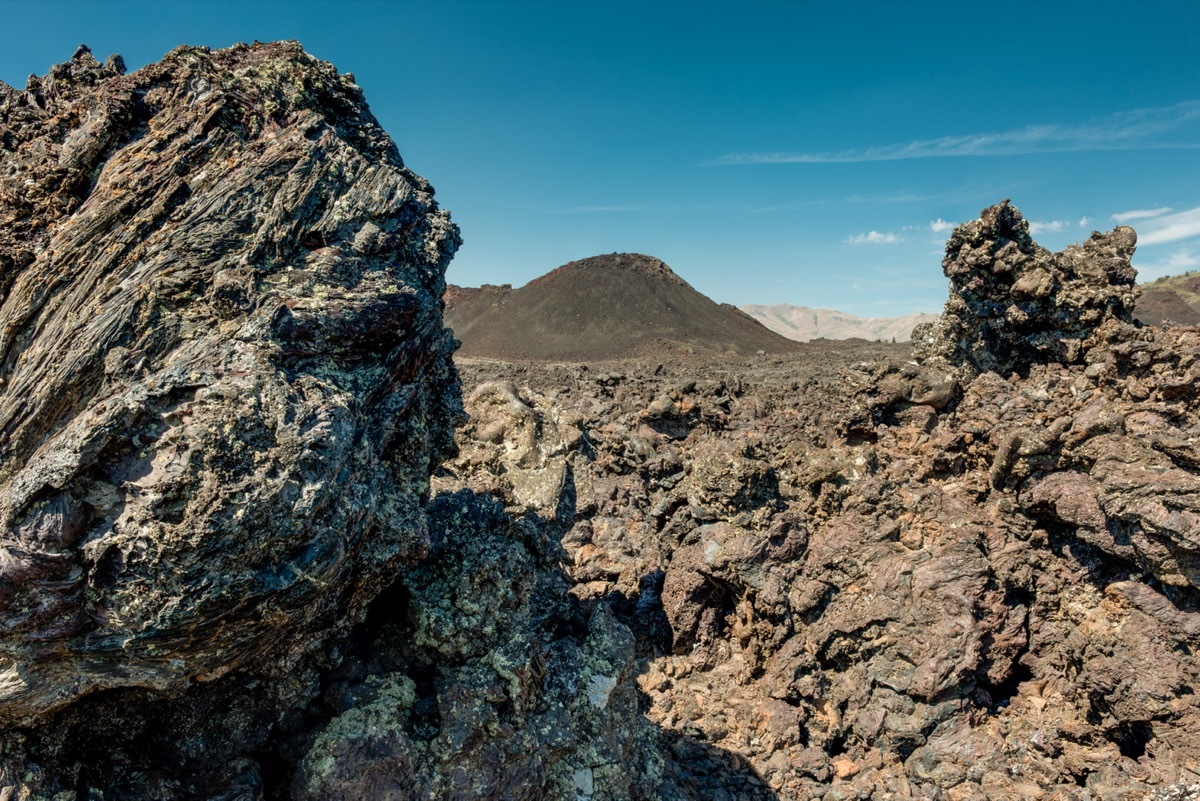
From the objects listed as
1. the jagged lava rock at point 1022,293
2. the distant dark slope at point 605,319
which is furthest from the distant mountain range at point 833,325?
the jagged lava rock at point 1022,293

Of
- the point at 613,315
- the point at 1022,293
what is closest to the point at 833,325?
the point at 613,315

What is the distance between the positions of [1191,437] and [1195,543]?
1327 mm

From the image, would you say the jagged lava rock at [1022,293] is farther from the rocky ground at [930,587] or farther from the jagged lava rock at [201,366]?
the jagged lava rock at [201,366]

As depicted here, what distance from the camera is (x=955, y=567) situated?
24.3 feet

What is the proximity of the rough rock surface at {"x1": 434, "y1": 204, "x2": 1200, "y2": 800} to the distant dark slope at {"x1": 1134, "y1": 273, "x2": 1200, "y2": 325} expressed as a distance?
3749 centimetres

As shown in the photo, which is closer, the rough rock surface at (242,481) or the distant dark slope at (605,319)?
the rough rock surface at (242,481)

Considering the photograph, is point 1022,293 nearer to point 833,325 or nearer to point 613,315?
point 613,315

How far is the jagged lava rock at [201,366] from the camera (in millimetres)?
3387

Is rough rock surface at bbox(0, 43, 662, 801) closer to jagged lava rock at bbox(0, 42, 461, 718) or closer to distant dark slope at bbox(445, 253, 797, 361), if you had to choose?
jagged lava rock at bbox(0, 42, 461, 718)

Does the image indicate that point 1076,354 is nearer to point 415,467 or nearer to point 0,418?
point 415,467

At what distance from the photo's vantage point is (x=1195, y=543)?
19.7 feet

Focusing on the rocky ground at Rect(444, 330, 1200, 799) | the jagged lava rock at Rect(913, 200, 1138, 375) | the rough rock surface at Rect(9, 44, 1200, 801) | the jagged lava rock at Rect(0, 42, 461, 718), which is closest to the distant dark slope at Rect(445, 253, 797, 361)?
the jagged lava rock at Rect(913, 200, 1138, 375)

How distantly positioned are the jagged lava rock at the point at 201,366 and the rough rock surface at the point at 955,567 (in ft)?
13.7

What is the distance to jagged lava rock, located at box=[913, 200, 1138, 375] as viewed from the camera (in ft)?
29.2
